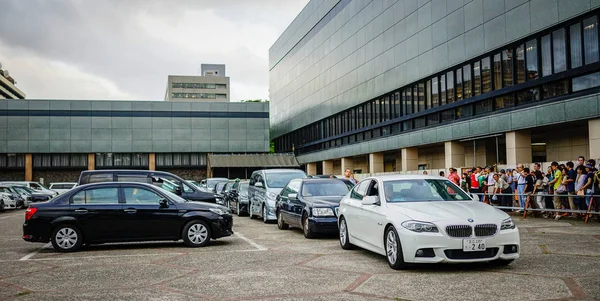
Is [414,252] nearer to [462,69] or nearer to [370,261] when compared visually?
[370,261]

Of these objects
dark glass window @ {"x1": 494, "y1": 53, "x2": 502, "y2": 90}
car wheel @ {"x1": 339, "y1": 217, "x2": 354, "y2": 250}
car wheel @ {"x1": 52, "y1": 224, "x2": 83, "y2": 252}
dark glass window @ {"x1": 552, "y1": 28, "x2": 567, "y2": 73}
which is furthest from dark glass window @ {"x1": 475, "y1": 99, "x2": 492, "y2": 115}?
car wheel @ {"x1": 52, "y1": 224, "x2": 83, "y2": 252}

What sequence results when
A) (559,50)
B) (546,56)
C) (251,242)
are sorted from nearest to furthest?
(251,242)
(559,50)
(546,56)

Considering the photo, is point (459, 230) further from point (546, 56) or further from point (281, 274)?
point (546, 56)

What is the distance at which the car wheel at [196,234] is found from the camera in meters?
12.6

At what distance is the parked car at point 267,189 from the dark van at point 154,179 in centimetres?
200

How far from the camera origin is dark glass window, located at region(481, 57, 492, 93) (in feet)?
91.2

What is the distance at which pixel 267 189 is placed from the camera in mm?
19578

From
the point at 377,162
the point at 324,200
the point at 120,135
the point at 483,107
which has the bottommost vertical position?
the point at 324,200

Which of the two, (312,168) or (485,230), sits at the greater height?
(312,168)

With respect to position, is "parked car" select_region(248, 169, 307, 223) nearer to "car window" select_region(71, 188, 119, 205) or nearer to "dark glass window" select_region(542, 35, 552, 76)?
"car window" select_region(71, 188, 119, 205)

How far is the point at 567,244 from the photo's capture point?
11.6m

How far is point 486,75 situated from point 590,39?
7.11m

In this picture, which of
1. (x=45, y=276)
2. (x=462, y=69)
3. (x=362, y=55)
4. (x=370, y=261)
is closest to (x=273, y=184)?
(x=370, y=261)

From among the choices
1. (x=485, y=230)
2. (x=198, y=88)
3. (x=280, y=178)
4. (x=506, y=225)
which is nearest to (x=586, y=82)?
(x=280, y=178)
